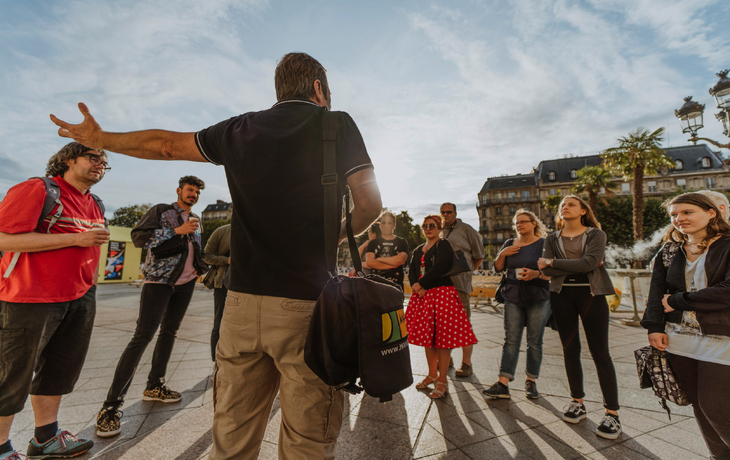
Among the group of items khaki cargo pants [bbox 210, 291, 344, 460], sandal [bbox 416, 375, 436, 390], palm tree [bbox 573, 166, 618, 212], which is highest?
palm tree [bbox 573, 166, 618, 212]

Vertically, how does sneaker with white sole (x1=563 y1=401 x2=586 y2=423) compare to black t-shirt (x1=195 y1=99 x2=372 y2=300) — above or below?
below

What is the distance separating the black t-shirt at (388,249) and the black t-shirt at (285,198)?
3394mm

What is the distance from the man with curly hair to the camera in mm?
3098

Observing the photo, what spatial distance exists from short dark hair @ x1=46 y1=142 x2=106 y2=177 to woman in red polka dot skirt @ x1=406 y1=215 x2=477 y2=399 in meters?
3.15

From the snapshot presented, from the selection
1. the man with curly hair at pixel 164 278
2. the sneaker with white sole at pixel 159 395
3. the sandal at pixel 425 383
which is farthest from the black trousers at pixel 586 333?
the sneaker with white sole at pixel 159 395

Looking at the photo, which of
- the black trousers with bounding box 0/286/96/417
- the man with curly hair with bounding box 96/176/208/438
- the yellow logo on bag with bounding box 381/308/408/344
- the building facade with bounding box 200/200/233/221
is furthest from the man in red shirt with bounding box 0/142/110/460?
the building facade with bounding box 200/200/233/221

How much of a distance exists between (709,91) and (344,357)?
Answer: 28.8 feet

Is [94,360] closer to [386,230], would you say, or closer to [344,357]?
[386,230]

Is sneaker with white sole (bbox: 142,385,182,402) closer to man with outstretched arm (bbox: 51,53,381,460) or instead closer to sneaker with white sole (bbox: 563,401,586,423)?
man with outstretched arm (bbox: 51,53,381,460)

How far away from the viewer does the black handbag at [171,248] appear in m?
3.28

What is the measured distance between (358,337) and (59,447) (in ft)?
8.11

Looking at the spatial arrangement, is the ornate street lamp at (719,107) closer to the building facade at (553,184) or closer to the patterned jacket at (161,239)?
the patterned jacket at (161,239)

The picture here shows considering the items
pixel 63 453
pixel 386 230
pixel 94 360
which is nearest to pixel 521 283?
pixel 386 230

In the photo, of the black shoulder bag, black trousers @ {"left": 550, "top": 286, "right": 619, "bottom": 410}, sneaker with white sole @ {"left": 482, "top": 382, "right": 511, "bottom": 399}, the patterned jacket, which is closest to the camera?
the black shoulder bag
